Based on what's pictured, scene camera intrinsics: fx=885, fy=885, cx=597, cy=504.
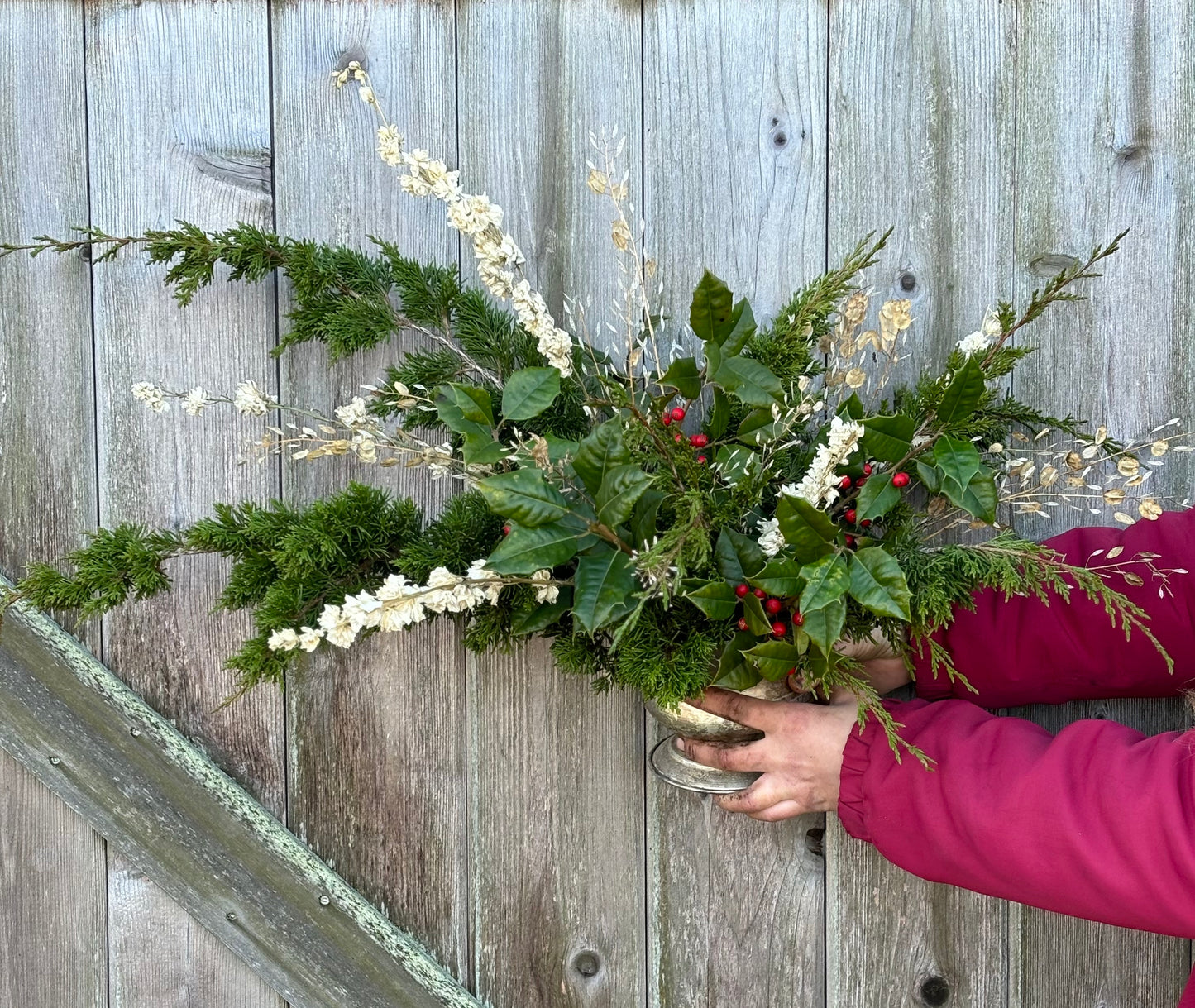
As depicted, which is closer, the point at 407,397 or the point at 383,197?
the point at 407,397

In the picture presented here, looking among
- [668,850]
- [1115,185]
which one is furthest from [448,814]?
[1115,185]

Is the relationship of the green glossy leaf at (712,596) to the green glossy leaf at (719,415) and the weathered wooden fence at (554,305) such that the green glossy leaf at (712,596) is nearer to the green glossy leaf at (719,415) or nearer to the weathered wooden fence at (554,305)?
the green glossy leaf at (719,415)

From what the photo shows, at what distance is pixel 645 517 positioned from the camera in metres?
0.70

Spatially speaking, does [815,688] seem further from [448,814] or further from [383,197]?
[383,197]

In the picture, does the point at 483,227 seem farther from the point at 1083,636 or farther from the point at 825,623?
the point at 1083,636

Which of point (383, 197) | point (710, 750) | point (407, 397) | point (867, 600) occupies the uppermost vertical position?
point (383, 197)

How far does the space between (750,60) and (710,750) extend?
75 cm

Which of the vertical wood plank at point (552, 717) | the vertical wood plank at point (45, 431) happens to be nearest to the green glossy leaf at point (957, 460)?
the vertical wood plank at point (552, 717)

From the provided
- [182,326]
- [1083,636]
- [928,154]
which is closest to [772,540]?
[1083,636]

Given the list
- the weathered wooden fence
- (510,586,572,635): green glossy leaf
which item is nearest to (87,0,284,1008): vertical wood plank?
the weathered wooden fence

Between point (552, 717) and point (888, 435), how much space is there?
1.76 feet

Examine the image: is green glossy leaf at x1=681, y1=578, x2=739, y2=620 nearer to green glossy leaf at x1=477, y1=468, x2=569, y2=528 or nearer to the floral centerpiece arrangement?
the floral centerpiece arrangement

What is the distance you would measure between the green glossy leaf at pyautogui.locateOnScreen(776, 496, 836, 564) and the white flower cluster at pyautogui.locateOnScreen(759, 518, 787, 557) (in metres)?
0.02

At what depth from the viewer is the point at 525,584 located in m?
0.78
